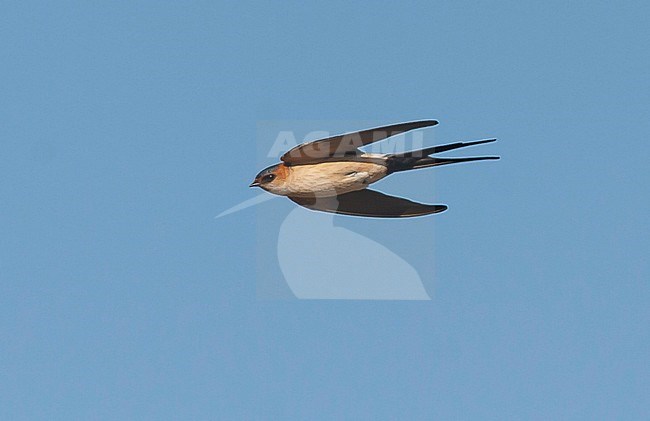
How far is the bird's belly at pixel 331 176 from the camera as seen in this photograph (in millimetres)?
13109

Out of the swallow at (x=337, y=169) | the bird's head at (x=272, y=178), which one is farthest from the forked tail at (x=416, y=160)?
the bird's head at (x=272, y=178)

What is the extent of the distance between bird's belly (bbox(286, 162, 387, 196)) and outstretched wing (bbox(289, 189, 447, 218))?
286 millimetres

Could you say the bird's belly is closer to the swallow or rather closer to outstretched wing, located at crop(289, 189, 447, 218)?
the swallow

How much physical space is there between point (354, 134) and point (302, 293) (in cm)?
228

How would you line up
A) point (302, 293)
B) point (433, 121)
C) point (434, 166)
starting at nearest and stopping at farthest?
point (433, 121), point (434, 166), point (302, 293)

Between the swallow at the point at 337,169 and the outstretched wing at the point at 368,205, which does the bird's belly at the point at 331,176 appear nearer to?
the swallow at the point at 337,169

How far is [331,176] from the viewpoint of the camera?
13.1 meters

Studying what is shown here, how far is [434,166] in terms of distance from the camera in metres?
13.1

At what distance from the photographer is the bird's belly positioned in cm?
1311

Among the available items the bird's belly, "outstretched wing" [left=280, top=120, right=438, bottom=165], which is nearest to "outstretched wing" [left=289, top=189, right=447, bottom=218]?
the bird's belly

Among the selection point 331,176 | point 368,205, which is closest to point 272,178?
point 331,176

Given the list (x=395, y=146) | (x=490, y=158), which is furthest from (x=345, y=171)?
(x=490, y=158)

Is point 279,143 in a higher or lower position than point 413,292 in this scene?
higher

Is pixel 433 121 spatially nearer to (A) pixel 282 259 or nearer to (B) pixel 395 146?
(B) pixel 395 146
